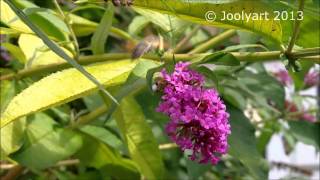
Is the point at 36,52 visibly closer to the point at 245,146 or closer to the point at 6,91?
the point at 6,91

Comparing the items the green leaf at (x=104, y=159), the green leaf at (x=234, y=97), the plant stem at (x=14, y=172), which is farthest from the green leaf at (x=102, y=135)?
the green leaf at (x=234, y=97)

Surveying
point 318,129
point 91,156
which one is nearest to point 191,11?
point 91,156

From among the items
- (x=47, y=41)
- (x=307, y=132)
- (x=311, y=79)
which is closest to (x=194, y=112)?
(x=47, y=41)

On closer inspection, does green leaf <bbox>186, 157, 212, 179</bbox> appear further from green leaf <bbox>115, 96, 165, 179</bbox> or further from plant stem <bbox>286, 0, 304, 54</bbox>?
plant stem <bbox>286, 0, 304, 54</bbox>

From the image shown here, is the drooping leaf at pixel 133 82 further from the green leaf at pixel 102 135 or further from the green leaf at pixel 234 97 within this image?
the green leaf at pixel 234 97

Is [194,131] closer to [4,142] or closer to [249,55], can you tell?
[249,55]
